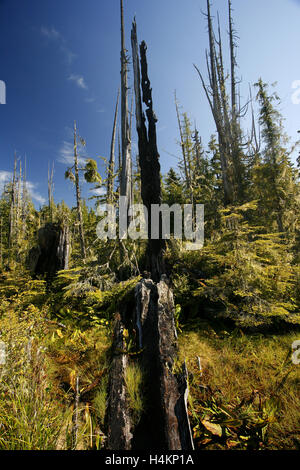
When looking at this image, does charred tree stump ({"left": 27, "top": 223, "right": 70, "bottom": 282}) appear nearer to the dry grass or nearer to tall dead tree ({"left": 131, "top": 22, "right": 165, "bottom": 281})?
tall dead tree ({"left": 131, "top": 22, "right": 165, "bottom": 281})

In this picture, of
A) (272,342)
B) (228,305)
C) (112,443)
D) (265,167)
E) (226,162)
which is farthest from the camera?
(265,167)

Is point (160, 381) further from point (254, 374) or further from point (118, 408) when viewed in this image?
point (254, 374)

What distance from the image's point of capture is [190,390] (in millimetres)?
2307

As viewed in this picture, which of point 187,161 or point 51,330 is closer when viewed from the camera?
point 51,330

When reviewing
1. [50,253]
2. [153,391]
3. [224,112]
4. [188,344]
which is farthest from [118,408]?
[224,112]

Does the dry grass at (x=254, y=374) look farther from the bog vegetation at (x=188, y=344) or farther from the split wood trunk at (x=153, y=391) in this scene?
the split wood trunk at (x=153, y=391)

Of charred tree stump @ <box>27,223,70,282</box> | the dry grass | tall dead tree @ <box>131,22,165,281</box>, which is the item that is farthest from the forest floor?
charred tree stump @ <box>27,223,70,282</box>

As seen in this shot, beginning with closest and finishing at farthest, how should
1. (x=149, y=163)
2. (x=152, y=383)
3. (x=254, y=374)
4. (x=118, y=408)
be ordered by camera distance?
(x=118, y=408) → (x=152, y=383) → (x=254, y=374) → (x=149, y=163)

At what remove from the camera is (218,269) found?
474 centimetres

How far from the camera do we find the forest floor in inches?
63.9

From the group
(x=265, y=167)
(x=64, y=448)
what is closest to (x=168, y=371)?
(x=64, y=448)

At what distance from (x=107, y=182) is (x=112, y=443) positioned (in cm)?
663

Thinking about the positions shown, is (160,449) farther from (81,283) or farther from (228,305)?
(81,283)

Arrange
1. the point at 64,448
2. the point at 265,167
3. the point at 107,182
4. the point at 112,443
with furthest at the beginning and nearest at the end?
the point at 265,167
the point at 107,182
the point at 112,443
the point at 64,448
